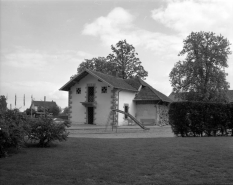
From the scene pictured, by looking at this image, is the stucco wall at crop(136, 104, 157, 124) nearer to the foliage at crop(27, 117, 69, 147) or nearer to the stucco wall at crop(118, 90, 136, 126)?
the stucco wall at crop(118, 90, 136, 126)

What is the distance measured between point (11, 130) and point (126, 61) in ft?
137

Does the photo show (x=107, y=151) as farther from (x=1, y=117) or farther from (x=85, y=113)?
(x=85, y=113)

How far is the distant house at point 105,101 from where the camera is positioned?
104ft

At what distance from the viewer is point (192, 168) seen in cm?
660

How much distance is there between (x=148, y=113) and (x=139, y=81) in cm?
466

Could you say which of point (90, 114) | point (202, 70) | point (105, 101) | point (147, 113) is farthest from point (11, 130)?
point (202, 70)

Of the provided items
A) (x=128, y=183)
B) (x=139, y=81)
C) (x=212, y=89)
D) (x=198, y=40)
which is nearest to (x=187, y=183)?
(x=128, y=183)

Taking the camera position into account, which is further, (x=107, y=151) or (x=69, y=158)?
(x=107, y=151)

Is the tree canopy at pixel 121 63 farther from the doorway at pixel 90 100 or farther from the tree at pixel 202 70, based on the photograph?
the doorway at pixel 90 100

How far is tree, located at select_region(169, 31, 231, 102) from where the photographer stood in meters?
38.3

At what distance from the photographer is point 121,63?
49.3m

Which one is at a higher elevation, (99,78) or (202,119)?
(99,78)

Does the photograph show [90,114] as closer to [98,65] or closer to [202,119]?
[98,65]

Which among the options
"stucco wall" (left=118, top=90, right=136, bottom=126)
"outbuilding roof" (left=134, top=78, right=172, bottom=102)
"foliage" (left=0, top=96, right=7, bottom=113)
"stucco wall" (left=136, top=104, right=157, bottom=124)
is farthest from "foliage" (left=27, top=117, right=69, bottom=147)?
"stucco wall" (left=136, top=104, right=157, bottom=124)
